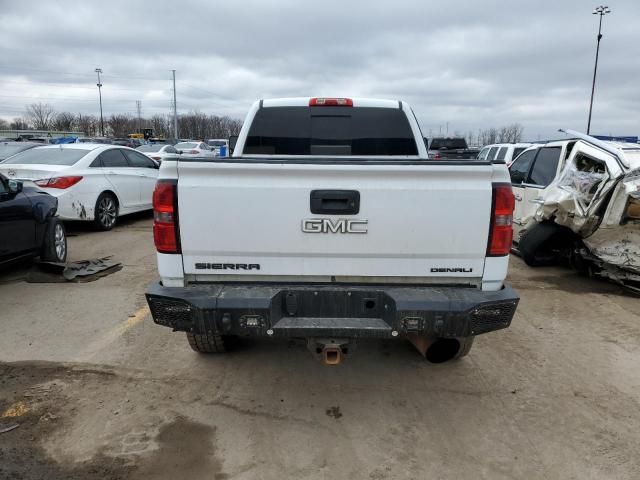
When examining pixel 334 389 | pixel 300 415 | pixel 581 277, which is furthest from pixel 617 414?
pixel 581 277

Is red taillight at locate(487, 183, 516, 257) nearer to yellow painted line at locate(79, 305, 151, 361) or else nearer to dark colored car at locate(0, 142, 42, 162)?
yellow painted line at locate(79, 305, 151, 361)

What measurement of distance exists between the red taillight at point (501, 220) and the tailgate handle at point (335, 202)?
0.81 meters

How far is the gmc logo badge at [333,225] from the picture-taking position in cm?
283

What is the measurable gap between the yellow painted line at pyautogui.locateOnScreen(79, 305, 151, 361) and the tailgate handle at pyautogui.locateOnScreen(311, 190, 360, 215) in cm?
262

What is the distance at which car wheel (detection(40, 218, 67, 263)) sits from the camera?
21.2 feet

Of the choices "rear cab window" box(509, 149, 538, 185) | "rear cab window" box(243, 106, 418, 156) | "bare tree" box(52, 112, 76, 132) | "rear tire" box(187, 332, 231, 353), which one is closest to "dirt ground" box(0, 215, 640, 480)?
"rear tire" box(187, 332, 231, 353)

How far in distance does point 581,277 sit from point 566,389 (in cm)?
376

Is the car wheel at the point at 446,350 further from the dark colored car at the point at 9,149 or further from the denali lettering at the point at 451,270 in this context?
the dark colored car at the point at 9,149

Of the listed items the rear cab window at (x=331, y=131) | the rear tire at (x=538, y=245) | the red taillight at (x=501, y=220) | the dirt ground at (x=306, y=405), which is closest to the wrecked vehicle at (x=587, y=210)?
the rear tire at (x=538, y=245)

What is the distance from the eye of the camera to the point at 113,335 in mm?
4523

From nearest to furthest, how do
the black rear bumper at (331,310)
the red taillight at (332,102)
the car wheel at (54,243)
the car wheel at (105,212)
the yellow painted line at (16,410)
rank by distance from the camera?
1. the black rear bumper at (331,310)
2. the yellow painted line at (16,410)
3. the red taillight at (332,102)
4. the car wheel at (54,243)
5. the car wheel at (105,212)

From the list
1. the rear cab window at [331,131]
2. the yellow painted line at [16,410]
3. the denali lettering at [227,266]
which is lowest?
the yellow painted line at [16,410]

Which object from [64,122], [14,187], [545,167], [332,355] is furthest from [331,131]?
[64,122]

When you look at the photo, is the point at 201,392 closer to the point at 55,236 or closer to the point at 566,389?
the point at 566,389
